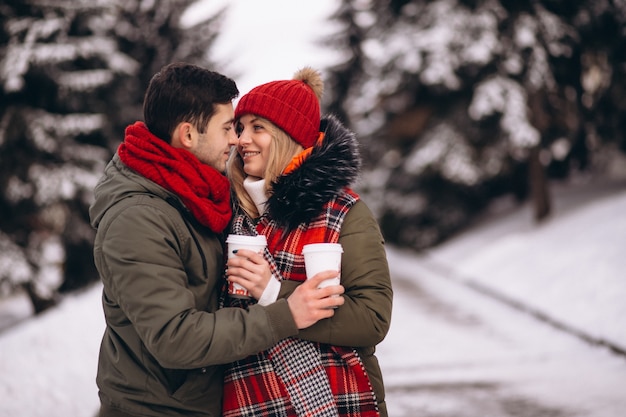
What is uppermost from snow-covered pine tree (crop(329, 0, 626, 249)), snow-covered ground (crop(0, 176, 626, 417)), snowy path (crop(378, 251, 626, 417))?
snow-covered pine tree (crop(329, 0, 626, 249))

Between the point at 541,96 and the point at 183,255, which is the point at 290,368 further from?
the point at 541,96

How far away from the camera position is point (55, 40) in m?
14.7

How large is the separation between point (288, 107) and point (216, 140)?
0.46 metres

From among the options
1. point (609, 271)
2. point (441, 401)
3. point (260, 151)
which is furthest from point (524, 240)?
point (260, 151)

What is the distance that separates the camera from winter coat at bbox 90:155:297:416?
2090 millimetres

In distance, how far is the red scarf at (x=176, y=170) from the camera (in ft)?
7.48

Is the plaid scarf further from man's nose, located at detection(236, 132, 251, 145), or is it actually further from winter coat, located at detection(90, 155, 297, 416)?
man's nose, located at detection(236, 132, 251, 145)

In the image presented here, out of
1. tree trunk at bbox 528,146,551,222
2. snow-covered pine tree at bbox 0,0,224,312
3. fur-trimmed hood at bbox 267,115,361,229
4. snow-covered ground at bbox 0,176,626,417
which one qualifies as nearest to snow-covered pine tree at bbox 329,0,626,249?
tree trunk at bbox 528,146,551,222

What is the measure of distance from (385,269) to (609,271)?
8801mm

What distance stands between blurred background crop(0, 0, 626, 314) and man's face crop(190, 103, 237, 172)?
12284 mm

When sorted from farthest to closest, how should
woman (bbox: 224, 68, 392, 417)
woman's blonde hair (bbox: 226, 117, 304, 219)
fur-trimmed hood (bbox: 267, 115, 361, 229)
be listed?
woman's blonde hair (bbox: 226, 117, 304, 219)
fur-trimmed hood (bbox: 267, 115, 361, 229)
woman (bbox: 224, 68, 392, 417)

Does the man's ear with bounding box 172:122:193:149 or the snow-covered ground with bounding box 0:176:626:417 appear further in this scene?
the snow-covered ground with bounding box 0:176:626:417

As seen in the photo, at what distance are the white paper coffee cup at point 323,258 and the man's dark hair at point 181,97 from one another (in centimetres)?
58

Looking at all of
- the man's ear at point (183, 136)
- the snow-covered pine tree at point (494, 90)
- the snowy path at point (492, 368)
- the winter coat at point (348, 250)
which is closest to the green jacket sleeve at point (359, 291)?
the winter coat at point (348, 250)
